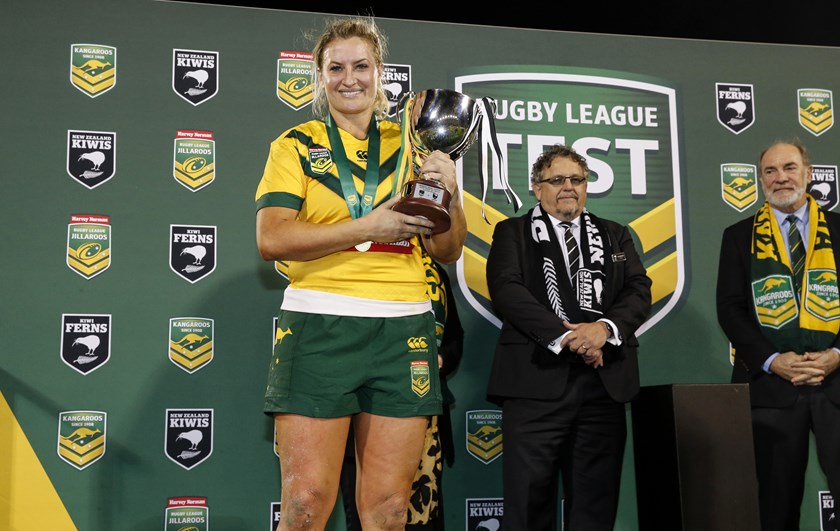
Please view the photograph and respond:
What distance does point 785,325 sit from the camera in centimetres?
332

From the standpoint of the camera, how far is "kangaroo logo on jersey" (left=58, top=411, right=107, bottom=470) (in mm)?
3307

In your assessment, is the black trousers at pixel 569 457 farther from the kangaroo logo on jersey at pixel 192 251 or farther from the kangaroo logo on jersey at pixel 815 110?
the kangaroo logo on jersey at pixel 815 110

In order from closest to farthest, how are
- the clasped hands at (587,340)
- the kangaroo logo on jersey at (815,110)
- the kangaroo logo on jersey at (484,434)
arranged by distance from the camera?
the clasped hands at (587,340) → the kangaroo logo on jersey at (484,434) → the kangaroo logo on jersey at (815,110)

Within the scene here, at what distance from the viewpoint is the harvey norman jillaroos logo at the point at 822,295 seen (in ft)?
10.9

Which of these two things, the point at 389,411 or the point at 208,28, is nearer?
the point at 389,411

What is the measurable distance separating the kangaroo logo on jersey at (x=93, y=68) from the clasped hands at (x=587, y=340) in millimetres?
2146

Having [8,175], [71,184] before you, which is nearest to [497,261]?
[71,184]

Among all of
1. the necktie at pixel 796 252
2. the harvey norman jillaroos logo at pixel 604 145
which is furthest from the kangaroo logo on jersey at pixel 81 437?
the necktie at pixel 796 252

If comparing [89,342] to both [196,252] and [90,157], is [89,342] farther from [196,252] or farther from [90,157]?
[90,157]

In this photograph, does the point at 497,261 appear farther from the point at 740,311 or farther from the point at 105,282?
the point at 105,282

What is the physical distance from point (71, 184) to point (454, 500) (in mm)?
2055

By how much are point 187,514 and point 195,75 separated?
1.82m

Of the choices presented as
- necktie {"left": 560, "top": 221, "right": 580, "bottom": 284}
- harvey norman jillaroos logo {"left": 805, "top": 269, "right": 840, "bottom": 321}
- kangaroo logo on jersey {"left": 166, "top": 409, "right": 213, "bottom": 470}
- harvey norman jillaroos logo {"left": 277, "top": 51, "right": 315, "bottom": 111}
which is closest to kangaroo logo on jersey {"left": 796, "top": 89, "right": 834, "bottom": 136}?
harvey norman jillaroos logo {"left": 805, "top": 269, "right": 840, "bottom": 321}

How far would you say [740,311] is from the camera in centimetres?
342
